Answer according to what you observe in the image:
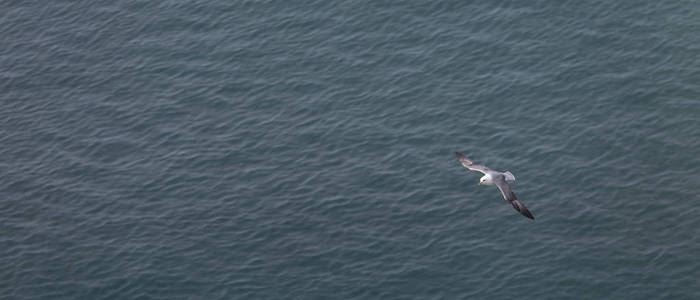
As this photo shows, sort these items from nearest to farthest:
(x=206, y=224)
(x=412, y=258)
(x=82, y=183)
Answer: (x=412, y=258) < (x=206, y=224) < (x=82, y=183)

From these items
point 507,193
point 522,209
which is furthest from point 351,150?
point 522,209

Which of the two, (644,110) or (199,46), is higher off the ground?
(199,46)

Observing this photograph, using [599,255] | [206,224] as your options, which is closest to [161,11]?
[206,224]

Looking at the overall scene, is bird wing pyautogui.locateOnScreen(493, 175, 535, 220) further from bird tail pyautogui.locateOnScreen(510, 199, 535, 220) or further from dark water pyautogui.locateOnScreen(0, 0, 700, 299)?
dark water pyautogui.locateOnScreen(0, 0, 700, 299)

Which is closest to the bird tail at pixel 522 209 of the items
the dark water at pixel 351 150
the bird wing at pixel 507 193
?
the bird wing at pixel 507 193

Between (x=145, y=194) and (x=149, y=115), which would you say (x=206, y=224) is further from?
(x=149, y=115)

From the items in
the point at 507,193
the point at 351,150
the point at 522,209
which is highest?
the point at 351,150

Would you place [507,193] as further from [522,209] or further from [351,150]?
[351,150]

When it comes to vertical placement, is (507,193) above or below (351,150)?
below

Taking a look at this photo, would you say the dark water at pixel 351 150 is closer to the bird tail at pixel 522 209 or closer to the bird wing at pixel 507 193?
the bird wing at pixel 507 193
